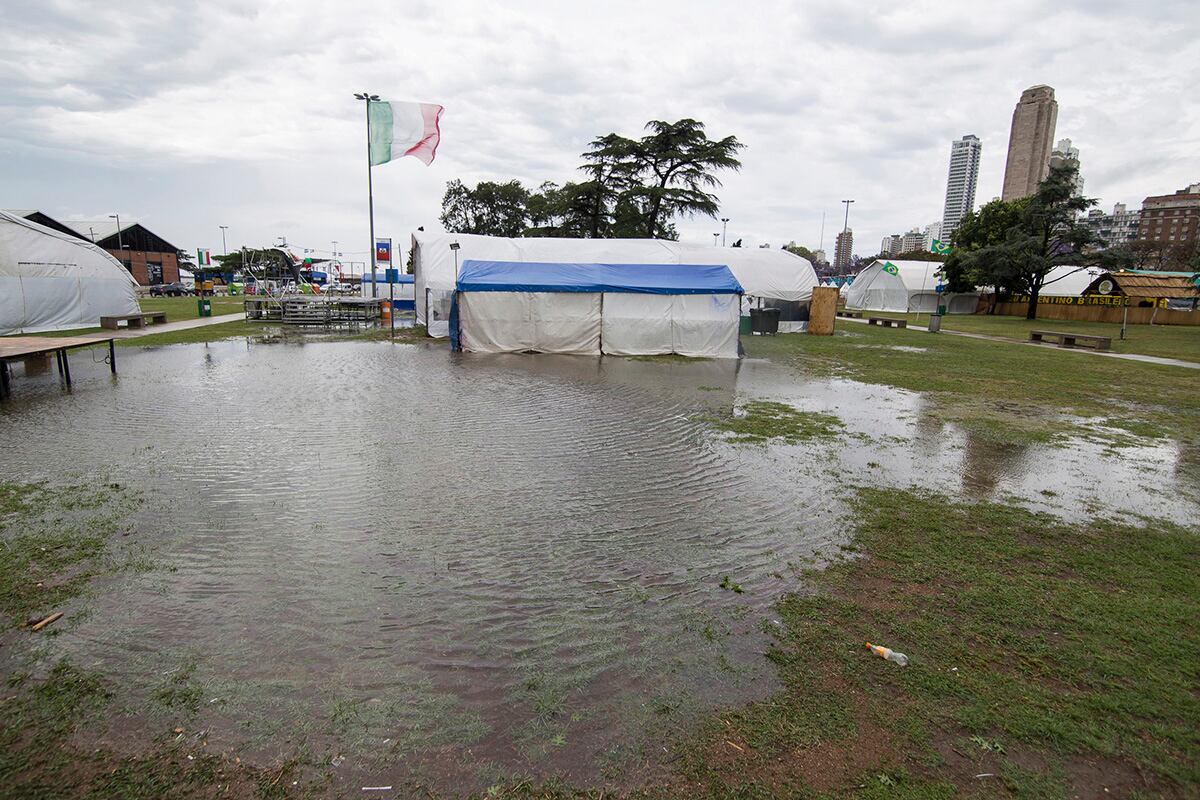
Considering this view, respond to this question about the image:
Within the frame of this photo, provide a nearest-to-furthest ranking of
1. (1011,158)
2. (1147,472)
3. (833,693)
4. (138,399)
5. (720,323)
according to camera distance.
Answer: (833,693) < (1147,472) < (138,399) < (720,323) < (1011,158)

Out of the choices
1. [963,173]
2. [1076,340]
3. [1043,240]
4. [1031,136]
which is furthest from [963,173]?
[1076,340]

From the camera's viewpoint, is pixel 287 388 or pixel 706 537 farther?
pixel 287 388

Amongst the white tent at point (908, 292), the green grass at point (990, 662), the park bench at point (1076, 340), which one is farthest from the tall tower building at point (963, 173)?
the green grass at point (990, 662)

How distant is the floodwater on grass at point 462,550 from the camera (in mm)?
3006

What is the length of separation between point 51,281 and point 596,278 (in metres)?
19.1

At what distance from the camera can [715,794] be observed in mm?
2578

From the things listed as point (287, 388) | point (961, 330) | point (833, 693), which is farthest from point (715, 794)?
point (961, 330)

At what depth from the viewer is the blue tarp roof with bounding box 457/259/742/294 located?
1836 cm

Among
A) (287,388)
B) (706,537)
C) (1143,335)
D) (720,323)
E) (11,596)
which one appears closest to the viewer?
(11,596)

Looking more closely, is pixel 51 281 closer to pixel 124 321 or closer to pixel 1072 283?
pixel 124 321

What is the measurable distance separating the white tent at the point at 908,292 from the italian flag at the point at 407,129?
4063 centimetres

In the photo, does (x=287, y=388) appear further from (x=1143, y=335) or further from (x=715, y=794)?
(x=1143, y=335)

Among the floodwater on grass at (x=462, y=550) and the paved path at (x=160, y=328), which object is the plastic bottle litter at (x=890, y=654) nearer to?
the floodwater on grass at (x=462, y=550)

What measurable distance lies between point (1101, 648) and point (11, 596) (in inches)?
277
